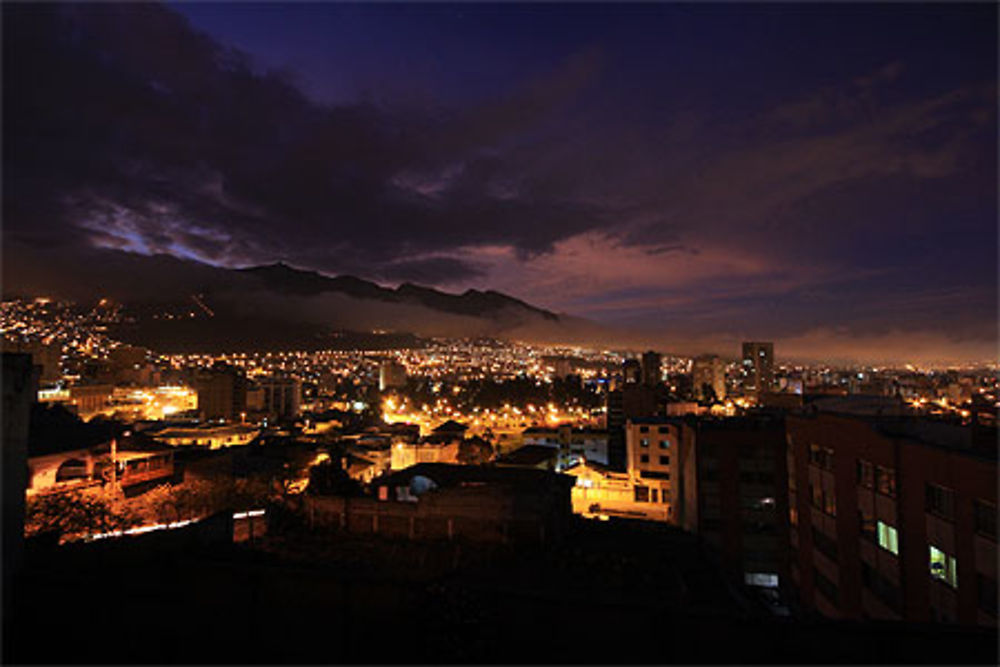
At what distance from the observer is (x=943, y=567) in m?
11.6

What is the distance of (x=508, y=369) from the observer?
171m

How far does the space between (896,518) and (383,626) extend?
13.5 m

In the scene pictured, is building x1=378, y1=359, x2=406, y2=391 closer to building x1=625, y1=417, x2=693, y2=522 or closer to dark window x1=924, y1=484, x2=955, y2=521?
building x1=625, y1=417, x2=693, y2=522

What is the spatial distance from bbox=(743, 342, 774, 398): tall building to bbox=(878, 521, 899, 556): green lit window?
4552 inches

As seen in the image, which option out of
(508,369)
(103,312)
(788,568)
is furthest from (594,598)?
(103,312)

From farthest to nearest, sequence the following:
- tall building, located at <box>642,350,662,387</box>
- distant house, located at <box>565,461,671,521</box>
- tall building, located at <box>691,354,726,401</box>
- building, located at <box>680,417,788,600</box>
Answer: tall building, located at <box>691,354,726,401</box>
tall building, located at <box>642,350,662,387</box>
distant house, located at <box>565,461,671,521</box>
building, located at <box>680,417,788,600</box>

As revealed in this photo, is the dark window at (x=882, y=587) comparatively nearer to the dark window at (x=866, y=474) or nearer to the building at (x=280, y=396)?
the dark window at (x=866, y=474)

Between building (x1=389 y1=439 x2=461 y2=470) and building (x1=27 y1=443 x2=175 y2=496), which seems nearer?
building (x1=27 y1=443 x2=175 y2=496)

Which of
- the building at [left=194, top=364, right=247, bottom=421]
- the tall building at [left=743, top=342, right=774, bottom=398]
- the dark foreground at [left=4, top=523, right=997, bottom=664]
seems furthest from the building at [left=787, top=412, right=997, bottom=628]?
the tall building at [left=743, top=342, right=774, bottom=398]

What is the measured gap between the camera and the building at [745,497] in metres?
23.7

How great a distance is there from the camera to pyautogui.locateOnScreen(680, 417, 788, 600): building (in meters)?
23.7

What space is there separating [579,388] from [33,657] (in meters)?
85.5

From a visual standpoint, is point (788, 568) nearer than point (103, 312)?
Yes

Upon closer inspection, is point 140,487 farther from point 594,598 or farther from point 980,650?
point 980,650
